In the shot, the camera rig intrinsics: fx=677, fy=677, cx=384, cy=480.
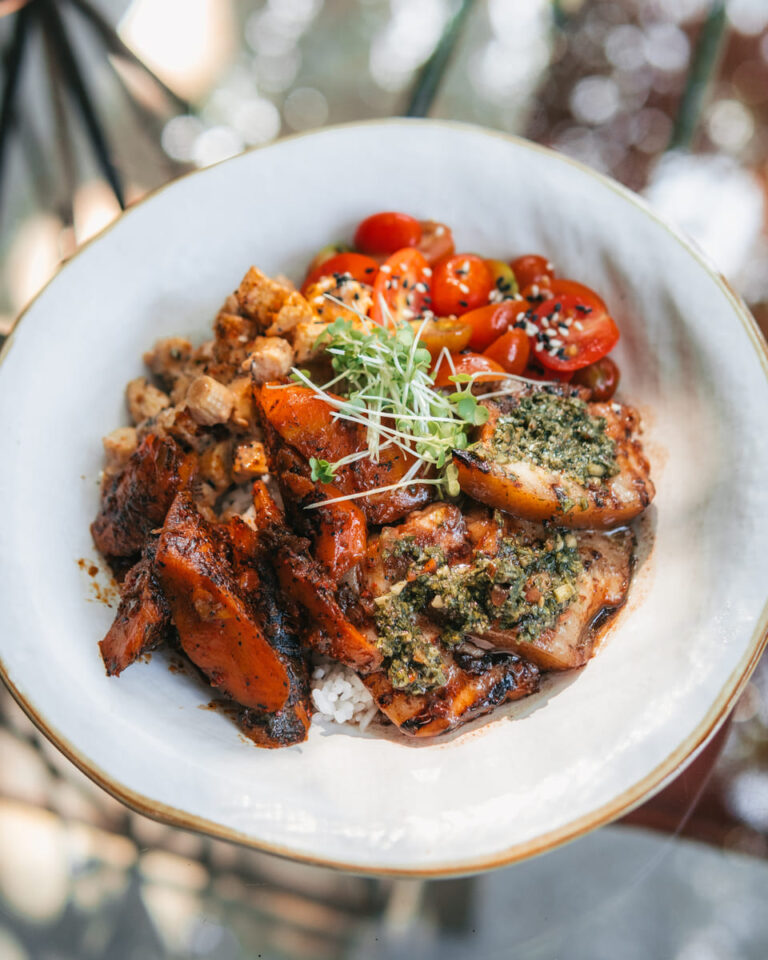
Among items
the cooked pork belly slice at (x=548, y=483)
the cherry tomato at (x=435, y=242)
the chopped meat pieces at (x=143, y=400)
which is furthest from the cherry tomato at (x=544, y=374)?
the chopped meat pieces at (x=143, y=400)

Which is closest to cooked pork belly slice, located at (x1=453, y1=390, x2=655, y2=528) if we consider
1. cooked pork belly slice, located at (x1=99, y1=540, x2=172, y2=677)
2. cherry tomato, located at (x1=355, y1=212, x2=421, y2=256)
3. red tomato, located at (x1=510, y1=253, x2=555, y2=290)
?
red tomato, located at (x1=510, y1=253, x2=555, y2=290)

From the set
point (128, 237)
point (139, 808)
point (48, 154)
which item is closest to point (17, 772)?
point (139, 808)

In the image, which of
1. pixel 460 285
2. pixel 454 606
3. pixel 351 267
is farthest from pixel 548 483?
pixel 351 267

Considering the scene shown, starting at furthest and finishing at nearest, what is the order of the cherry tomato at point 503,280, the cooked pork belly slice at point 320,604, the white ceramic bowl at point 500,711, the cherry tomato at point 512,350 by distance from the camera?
the cherry tomato at point 503,280 < the cherry tomato at point 512,350 < the cooked pork belly slice at point 320,604 < the white ceramic bowl at point 500,711

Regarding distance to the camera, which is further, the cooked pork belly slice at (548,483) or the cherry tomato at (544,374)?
the cherry tomato at (544,374)

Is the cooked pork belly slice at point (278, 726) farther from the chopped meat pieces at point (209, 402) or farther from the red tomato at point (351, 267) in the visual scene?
the red tomato at point (351, 267)

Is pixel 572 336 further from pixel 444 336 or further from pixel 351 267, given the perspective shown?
pixel 351 267
